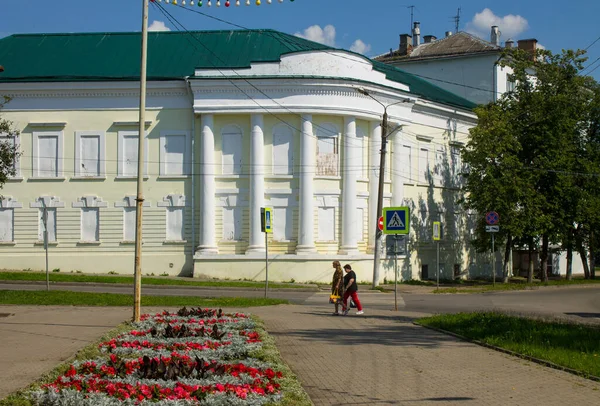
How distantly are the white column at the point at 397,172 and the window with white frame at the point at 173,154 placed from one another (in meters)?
11.1

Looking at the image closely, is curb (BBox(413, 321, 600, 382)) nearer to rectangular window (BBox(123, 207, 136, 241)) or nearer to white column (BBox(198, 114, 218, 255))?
white column (BBox(198, 114, 218, 255))

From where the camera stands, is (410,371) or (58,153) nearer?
(410,371)

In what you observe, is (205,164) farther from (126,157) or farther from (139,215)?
(139,215)

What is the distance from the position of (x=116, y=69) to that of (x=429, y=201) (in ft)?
62.6

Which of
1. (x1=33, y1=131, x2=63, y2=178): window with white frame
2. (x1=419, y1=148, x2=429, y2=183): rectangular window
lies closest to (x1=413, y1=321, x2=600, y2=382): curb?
(x1=33, y1=131, x2=63, y2=178): window with white frame

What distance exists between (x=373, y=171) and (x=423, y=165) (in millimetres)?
5990

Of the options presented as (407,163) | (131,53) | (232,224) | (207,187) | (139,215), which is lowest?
(139,215)

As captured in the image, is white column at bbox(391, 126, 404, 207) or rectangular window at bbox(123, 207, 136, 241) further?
white column at bbox(391, 126, 404, 207)

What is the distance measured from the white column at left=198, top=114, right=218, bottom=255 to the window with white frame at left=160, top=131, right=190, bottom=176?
1.24 m

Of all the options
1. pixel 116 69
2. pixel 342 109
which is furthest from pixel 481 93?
pixel 116 69

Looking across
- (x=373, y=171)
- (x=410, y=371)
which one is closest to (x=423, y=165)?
(x=373, y=171)

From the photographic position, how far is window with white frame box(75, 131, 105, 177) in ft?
140

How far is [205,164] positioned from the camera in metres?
41.5

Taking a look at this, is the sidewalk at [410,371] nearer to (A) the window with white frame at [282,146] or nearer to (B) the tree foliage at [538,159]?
(A) the window with white frame at [282,146]
